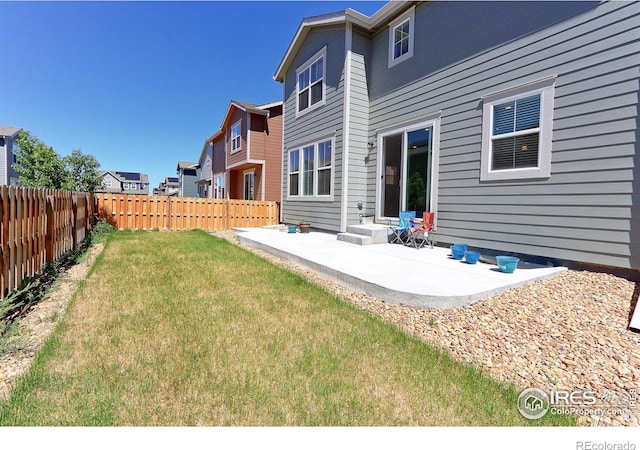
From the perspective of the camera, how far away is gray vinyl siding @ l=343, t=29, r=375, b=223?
833 cm

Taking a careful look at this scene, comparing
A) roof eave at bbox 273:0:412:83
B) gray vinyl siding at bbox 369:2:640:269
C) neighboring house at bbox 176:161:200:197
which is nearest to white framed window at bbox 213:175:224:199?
roof eave at bbox 273:0:412:83

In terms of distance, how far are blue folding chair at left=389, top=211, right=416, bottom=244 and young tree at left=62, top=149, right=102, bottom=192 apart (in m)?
13.1

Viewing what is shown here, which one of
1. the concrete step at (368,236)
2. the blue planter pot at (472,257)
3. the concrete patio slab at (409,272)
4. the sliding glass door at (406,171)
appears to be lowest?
the concrete patio slab at (409,272)

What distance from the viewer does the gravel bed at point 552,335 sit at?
7.14 feet

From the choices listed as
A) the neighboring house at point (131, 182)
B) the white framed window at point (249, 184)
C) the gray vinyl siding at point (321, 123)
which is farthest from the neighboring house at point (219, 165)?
the neighboring house at point (131, 182)

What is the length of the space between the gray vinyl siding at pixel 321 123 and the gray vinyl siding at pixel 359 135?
32 centimetres

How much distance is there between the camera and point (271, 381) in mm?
2115

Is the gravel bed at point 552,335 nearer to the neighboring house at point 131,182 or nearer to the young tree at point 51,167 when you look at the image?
the young tree at point 51,167

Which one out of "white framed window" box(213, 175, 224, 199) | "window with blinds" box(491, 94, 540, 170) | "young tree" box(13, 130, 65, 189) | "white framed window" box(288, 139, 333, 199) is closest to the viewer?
"window with blinds" box(491, 94, 540, 170)

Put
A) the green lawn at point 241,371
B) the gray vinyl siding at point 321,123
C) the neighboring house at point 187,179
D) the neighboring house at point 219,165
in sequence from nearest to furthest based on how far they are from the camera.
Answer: the green lawn at point 241,371 → the gray vinyl siding at point 321,123 → the neighboring house at point 219,165 → the neighboring house at point 187,179

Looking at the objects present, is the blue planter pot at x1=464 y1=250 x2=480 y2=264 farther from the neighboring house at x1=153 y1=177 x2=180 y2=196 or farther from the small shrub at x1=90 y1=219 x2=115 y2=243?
the neighboring house at x1=153 y1=177 x2=180 y2=196

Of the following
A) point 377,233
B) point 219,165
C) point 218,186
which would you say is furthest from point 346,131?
point 218,186

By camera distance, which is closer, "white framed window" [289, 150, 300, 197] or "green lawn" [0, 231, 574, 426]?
"green lawn" [0, 231, 574, 426]
